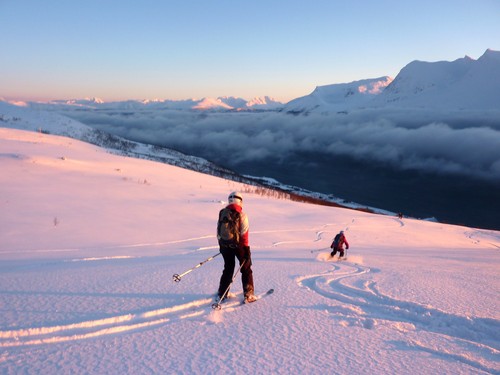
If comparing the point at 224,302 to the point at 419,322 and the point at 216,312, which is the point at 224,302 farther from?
the point at 419,322

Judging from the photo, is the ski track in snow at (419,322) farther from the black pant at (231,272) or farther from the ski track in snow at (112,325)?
the ski track in snow at (112,325)

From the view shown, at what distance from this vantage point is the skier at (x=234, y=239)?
5879mm

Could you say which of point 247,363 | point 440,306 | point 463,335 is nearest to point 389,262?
point 440,306

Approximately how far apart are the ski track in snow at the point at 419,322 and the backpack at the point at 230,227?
1983 mm

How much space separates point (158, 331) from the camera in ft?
15.6

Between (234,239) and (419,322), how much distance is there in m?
3.16

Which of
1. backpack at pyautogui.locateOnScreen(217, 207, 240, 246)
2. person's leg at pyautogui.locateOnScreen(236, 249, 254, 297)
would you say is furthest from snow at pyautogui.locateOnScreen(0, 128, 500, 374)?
backpack at pyautogui.locateOnScreen(217, 207, 240, 246)

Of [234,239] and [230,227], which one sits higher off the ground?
[230,227]

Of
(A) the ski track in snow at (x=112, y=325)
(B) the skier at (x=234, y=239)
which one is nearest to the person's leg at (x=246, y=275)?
(B) the skier at (x=234, y=239)

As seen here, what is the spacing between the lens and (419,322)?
5309 millimetres

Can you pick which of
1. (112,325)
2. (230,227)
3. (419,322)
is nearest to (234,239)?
(230,227)

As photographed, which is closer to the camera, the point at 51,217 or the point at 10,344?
the point at 10,344

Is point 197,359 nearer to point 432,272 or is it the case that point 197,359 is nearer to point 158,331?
point 158,331

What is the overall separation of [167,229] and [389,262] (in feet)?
29.8
